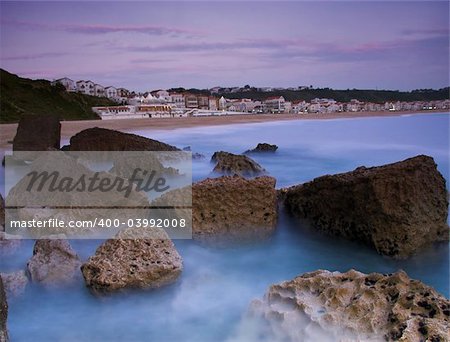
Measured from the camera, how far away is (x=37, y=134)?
7414mm

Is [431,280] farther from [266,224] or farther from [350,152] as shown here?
[350,152]

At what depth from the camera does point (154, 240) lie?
2.97 meters

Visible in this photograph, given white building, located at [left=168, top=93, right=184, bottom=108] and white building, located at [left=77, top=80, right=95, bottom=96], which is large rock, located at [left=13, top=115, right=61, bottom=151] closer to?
white building, located at [left=168, top=93, right=184, bottom=108]

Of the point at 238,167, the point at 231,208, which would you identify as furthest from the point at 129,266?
the point at 238,167

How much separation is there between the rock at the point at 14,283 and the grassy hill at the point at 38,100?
18606 millimetres

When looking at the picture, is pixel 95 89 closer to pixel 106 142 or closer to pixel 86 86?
pixel 86 86

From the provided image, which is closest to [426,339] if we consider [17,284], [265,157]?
[17,284]

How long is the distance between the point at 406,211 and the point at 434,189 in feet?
1.48

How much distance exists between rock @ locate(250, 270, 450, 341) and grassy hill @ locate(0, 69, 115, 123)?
19.9 metres

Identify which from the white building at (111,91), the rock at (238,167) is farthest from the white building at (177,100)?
the rock at (238,167)

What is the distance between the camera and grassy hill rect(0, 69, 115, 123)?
22.8m

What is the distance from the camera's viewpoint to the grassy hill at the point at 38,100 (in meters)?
22.8

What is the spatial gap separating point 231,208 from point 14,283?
5.05ft

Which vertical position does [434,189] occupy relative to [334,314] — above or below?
above
